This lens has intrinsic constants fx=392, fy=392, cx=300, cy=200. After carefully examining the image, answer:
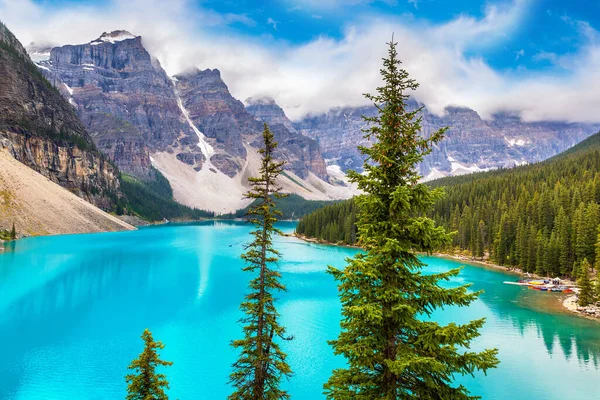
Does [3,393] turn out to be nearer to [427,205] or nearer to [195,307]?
[195,307]

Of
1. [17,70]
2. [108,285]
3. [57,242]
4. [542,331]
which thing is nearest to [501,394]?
[542,331]

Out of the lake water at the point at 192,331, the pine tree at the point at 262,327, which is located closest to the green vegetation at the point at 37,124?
the lake water at the point at 192,331

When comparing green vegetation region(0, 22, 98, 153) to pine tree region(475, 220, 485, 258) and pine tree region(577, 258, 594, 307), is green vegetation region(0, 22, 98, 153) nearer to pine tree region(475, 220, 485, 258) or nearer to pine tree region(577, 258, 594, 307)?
pine tree region(475, 220, 485, 258)

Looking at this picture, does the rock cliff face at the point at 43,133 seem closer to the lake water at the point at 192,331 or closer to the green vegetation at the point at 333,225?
the green vegetation at the point at 333,225

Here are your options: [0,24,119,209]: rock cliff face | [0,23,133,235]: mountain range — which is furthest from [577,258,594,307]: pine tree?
[0,24,119,209]: rock cliff face

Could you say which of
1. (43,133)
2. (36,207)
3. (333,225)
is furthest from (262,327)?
(43,133)
